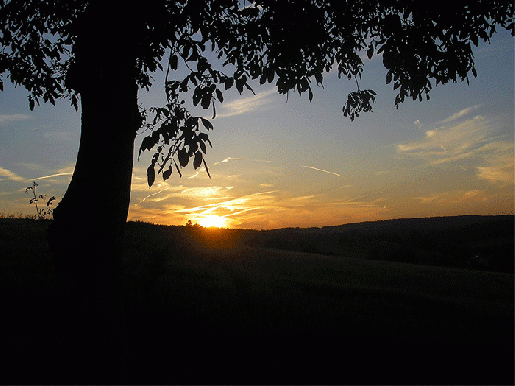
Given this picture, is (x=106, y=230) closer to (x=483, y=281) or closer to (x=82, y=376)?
(x=82, y=376)

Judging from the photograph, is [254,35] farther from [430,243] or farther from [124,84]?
[430,243]

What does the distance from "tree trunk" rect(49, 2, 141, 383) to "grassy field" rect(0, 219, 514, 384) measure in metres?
0.39

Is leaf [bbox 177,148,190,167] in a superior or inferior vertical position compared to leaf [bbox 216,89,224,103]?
inferior

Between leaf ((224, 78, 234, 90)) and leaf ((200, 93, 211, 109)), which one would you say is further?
leaf ((224, 78, 234, 90))

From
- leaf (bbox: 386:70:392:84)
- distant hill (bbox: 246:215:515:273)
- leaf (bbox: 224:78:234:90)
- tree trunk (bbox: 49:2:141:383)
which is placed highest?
leaf (bbox: 386:70:392:84)

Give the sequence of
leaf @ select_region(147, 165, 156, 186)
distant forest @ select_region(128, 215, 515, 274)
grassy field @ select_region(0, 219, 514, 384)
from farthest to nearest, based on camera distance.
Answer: distant forest @ select_region(128, 215, 515, 274), grassy field @ select_region(0, 219, 514, 384), leaf @ select_region(147, 165, 156, 186)

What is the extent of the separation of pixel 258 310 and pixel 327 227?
36.8 m

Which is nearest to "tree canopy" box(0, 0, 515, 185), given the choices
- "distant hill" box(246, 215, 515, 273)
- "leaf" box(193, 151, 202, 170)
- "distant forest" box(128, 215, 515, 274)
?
"leaf" box(193, 151, 202, 170)

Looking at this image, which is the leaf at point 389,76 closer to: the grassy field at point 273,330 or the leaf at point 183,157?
the leaf at point 183,157

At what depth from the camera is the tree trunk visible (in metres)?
4.04

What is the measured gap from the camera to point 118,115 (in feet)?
14.4

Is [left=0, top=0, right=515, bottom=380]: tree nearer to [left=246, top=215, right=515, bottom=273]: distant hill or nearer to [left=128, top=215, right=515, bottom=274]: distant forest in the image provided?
[left=128, top=215, right=515, bottom=274]: distant forest

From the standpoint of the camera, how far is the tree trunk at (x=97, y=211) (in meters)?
4.04

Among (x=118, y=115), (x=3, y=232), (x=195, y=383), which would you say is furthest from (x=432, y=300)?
(x=3, y=232)
